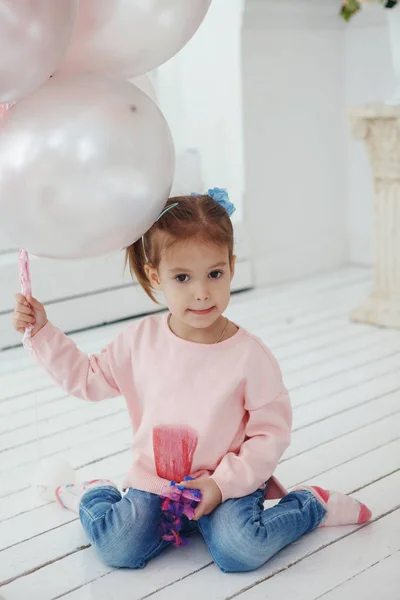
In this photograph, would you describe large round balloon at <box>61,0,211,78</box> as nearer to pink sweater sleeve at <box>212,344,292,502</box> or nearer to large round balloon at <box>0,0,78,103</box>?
large round balloon at <box>0,0,78,103</box>

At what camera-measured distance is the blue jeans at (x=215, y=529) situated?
1323mm

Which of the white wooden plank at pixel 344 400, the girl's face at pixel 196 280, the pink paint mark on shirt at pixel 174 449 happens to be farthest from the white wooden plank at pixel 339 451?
the girl's face at pixel 196 280

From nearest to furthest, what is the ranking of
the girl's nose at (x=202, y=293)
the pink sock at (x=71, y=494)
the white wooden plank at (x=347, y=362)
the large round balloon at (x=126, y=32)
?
1. the large round balloon at (x=126, y=32)
2. the girl's nose at (x=202, y=293)
3. the pink sock at (x=71, y=494)
4. the white wooden plank at (x=347, y=362)

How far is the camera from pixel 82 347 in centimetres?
A: 258

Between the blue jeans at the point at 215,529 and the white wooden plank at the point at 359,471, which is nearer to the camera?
the blue jeans at the point at 215,529

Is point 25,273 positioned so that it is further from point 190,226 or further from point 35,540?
point 35,540

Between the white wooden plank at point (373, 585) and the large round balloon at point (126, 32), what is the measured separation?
2.69ft

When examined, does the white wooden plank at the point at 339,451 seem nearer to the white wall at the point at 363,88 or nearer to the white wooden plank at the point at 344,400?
the white wooden plank at the point at 344,400

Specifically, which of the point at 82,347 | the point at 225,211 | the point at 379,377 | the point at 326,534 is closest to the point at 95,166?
the point at 225,211

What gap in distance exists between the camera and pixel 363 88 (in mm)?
3393

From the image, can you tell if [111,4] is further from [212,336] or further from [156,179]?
[212,336]

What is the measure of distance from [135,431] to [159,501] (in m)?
0.15

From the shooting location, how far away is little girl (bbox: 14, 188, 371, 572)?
Result: 1348mm

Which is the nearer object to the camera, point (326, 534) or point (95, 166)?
point (95, 166)
